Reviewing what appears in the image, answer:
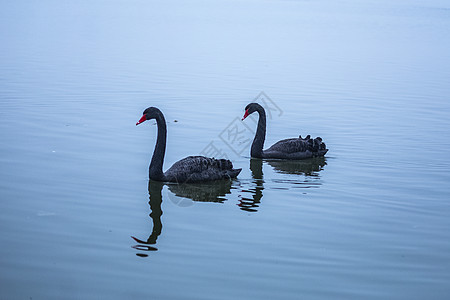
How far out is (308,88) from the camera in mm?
14984

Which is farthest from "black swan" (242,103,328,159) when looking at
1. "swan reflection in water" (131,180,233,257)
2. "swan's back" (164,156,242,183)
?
"swan's back" (164,156,242,183)

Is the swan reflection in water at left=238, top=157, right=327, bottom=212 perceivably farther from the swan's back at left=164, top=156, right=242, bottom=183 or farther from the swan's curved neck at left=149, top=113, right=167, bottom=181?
the swan's curved neck at left=149, top=113, right=167, bottom=181

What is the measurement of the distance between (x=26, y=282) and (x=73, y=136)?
4744mm

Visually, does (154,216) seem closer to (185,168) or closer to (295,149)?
(185,168)

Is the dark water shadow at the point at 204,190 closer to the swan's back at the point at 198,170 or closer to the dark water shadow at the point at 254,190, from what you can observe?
the swan's back at the point at 198,170

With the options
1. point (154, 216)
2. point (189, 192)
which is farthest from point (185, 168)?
point (154, 216)

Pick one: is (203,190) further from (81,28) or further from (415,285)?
(81,28)

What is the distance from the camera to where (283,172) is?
26.5ft

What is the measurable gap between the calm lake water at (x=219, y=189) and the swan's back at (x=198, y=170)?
13 centimetres

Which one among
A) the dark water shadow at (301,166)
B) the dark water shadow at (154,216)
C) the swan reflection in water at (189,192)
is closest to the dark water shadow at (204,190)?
the swan reflection in water at (189,192)

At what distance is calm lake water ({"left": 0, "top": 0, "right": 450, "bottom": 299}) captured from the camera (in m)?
4.65

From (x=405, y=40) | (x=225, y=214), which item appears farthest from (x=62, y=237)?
(x=405, y=40)

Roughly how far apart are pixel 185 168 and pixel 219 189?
0.45m

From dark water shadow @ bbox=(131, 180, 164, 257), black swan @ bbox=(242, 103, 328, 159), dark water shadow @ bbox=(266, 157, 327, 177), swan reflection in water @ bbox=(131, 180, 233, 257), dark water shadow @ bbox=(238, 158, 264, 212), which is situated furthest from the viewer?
black swan @ bbox=(242, 103, 328, 159)
